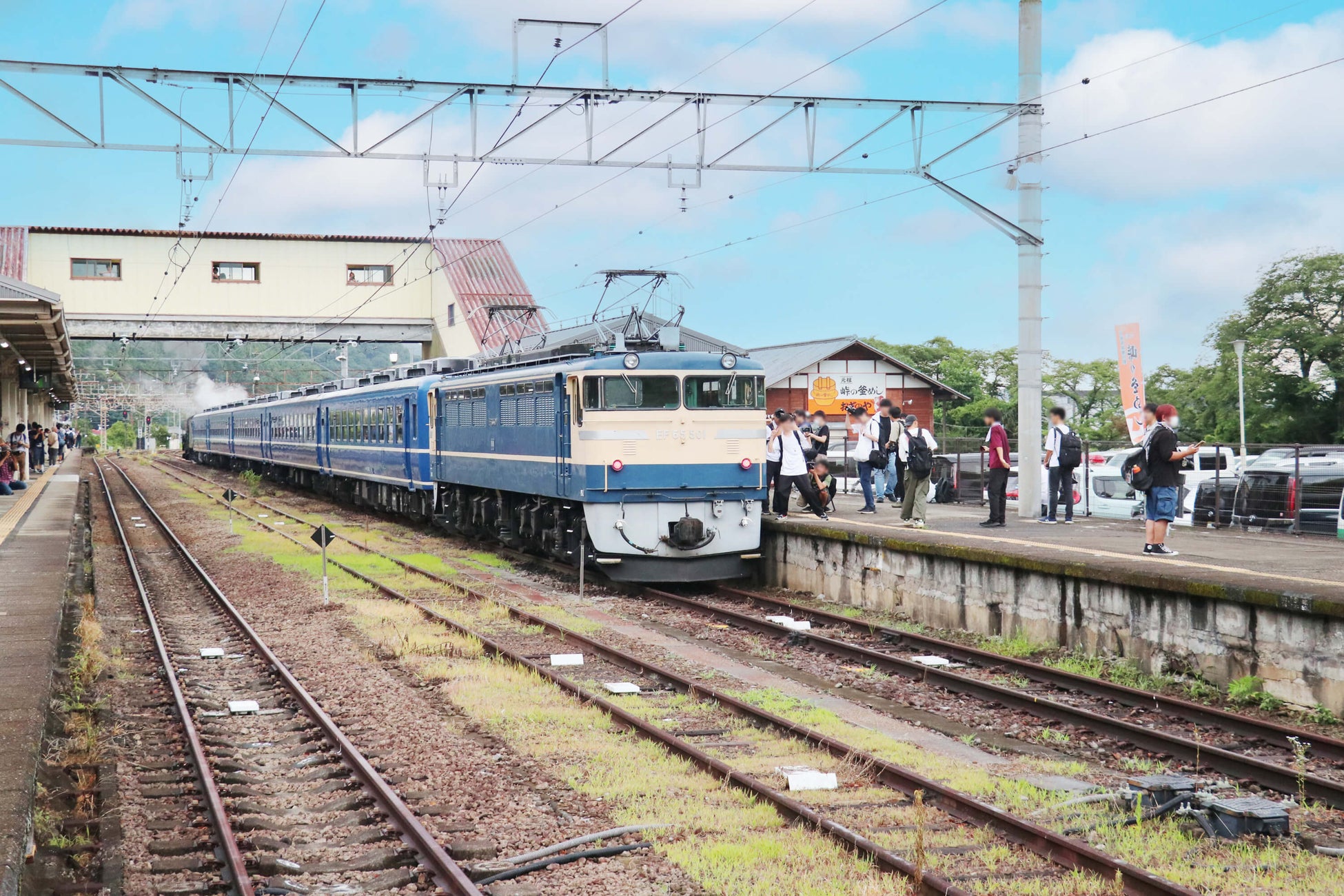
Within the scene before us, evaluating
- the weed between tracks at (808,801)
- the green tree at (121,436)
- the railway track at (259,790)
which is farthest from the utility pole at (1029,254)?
the green tree at (121,436)

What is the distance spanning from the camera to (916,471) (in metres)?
16.3

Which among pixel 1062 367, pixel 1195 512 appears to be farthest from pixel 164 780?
pixel 1062 367

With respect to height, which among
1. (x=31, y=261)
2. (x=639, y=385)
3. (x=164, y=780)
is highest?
(x=31, y=261)

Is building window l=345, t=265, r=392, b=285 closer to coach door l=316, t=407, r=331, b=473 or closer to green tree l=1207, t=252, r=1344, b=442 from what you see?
coach door l=316, t=407, r=331, b=473

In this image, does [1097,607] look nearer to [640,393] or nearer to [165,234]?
[640,393]

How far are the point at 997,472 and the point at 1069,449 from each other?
0.89 metres

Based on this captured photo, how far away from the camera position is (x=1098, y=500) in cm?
2322

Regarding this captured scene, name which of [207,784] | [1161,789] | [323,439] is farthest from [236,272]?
[1161,789]

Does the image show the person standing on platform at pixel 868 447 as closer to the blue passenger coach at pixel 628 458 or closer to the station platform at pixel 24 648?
the blue passenger coach at pixel 628 458

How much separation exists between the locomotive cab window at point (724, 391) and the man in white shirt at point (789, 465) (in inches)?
33.0

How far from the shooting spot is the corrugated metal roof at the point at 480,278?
39.4 m

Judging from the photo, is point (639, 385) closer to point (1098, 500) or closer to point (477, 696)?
point (477, 696)

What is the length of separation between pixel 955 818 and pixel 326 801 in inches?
135

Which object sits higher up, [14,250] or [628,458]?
[14,250]
